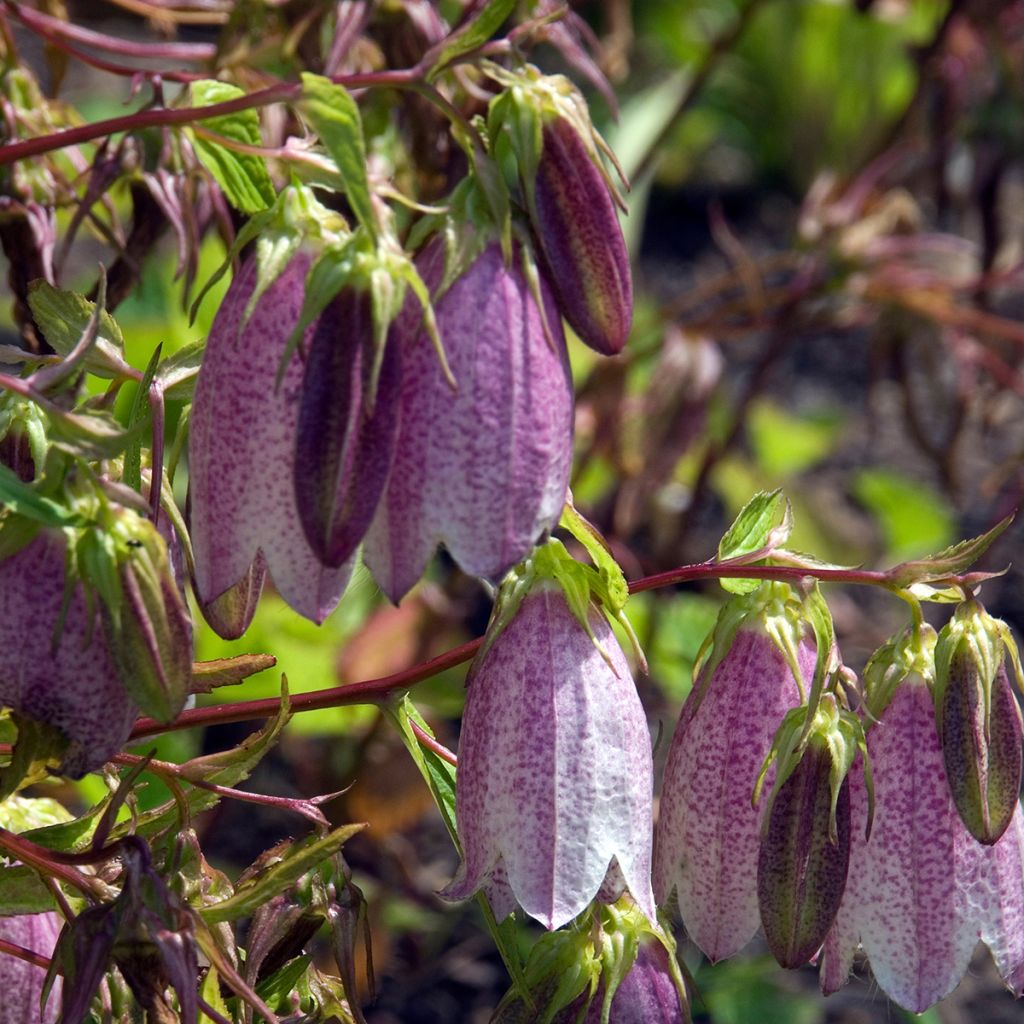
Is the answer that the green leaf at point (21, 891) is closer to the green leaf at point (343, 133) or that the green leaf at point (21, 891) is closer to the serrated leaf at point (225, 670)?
the serrated leaf at point (225, 670)

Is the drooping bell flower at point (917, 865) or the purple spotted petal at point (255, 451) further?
the drooping bell flower at point (917, 865)

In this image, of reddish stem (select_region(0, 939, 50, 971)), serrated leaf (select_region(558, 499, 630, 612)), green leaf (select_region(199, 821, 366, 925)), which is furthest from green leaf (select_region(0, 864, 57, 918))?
serrated leaf (select_region(558, 499, 630, 612))

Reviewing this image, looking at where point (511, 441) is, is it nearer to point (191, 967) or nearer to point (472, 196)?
point (472, 196)

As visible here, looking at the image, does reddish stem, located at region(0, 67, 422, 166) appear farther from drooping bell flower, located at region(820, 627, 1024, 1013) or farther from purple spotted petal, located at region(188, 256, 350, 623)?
drooping bell flower, located at region(820, 627, 1024, 1013)

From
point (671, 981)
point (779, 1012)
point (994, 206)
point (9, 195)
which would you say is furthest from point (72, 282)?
point (671, 981)

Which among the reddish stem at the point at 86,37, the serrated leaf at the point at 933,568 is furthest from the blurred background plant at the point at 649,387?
the serrated leaf at the point at 933,568

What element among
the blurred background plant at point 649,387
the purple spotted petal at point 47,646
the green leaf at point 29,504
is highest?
the green leaf at point 29,504

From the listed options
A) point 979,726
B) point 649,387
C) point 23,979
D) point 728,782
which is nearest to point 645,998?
point 728,782
